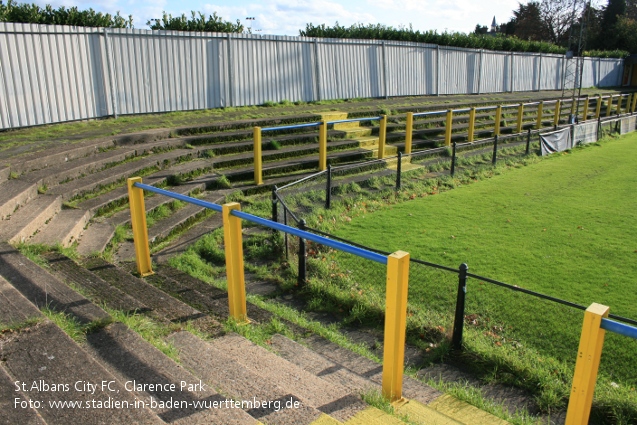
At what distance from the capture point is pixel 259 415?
2.88 metres

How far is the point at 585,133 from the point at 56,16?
17055 mm

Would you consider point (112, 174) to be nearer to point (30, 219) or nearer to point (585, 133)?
point (30, 219)

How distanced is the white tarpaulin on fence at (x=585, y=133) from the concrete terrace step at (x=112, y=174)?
13341 mm

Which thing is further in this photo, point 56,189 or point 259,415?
point 56,189

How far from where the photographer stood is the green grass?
15.5ft

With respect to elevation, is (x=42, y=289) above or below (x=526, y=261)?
above

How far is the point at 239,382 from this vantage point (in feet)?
10.6

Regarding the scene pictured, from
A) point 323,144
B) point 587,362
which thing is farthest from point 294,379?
point 323,144

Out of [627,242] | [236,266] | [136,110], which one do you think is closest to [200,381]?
[236,266]

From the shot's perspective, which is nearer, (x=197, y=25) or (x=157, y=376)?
(x=157, y=376)

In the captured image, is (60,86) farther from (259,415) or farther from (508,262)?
(259,415)

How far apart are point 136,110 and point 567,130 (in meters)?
13.4

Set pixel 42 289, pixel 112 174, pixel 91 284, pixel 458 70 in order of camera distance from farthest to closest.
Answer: pixel 458 70
pixel 112 174
pixel 91 284
pixel 42 289

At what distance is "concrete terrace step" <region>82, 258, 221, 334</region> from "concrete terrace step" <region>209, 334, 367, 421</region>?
0.37m
